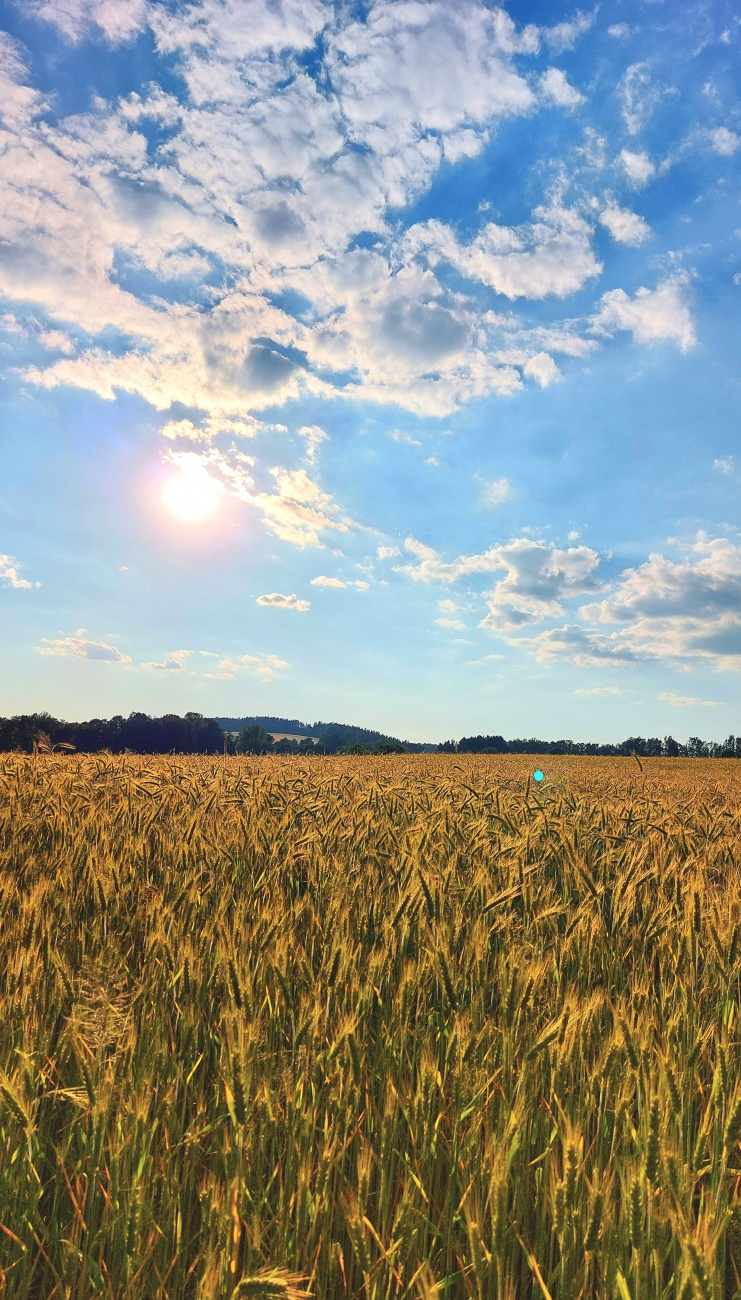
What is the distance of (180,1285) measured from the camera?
1.38 metres

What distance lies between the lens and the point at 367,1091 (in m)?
1.71

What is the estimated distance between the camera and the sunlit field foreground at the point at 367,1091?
4.22ft

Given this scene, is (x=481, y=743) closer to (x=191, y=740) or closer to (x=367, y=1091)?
(x=191, y=740)

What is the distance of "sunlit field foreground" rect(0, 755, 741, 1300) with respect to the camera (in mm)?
1287

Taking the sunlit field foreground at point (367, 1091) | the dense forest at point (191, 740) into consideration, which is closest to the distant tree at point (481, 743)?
the dense forest at point (191, 740)

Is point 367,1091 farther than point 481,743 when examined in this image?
No

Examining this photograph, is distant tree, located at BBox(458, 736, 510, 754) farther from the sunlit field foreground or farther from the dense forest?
the sunlit field foreground

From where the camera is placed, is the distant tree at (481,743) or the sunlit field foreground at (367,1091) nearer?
the sunlit field foreground at (367,1091)

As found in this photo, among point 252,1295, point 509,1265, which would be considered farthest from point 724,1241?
point 252,1295

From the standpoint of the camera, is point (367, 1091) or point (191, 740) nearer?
point (367, 1091)

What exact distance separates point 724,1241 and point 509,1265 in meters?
0.42

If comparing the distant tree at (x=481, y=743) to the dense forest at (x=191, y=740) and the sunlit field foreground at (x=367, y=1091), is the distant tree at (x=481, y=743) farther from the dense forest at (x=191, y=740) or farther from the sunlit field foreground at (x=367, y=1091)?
the sunlit field foreground at (x=367, y=1091)

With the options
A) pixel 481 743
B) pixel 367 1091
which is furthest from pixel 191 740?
pixel 367 1091

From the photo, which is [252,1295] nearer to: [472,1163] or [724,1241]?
[472,1163]
